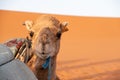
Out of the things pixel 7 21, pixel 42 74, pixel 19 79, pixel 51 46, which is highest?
pixel 19 79

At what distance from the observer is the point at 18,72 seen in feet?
3.39

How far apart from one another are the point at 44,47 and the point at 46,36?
0.16 meters

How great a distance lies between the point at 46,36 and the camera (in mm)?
2867

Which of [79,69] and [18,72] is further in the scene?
[79,69]

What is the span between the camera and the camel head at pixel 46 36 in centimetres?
277

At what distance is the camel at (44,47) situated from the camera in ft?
9.12

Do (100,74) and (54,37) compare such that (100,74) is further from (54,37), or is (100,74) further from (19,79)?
(19,79)

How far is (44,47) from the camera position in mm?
2738

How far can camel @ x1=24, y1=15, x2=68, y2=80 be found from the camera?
9.12ft

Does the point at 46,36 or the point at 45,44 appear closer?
the point at 45,44


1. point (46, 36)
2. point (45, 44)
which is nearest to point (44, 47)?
point (45, 44)

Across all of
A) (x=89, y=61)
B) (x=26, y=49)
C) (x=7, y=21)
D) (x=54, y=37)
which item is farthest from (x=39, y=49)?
(x=7, y=21)

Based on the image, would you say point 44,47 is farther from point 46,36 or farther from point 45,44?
point 46,36

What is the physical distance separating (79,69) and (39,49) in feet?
19.9
